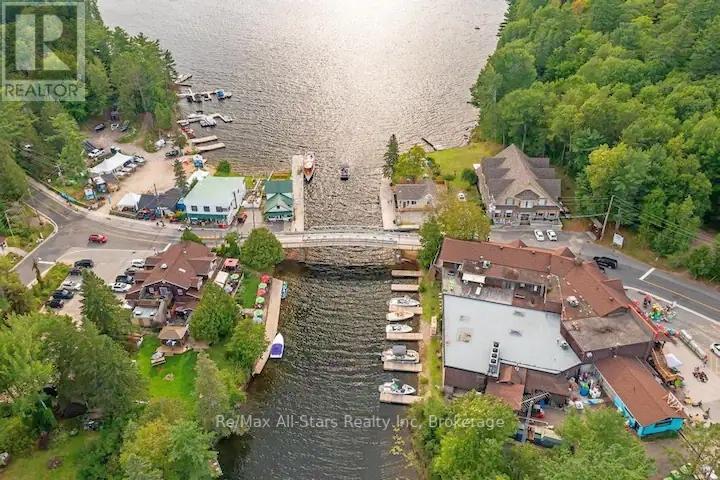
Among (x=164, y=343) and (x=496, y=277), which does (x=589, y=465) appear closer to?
(x=496, y=277)

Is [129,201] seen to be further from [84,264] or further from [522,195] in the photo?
[522,195]

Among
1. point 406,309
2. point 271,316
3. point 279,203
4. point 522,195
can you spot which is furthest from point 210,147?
point 522,195

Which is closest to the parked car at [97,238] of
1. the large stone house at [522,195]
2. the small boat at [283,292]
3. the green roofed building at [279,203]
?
the green roofed building at [279,203]

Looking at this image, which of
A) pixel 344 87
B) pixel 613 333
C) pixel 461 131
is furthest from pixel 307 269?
pixel 344 87

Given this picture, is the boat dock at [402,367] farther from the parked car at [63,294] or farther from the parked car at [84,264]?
the parked car at [84,264]

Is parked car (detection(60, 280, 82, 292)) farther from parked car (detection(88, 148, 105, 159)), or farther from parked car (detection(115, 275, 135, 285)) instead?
parked car (detection(88, 148, 105, 159))
